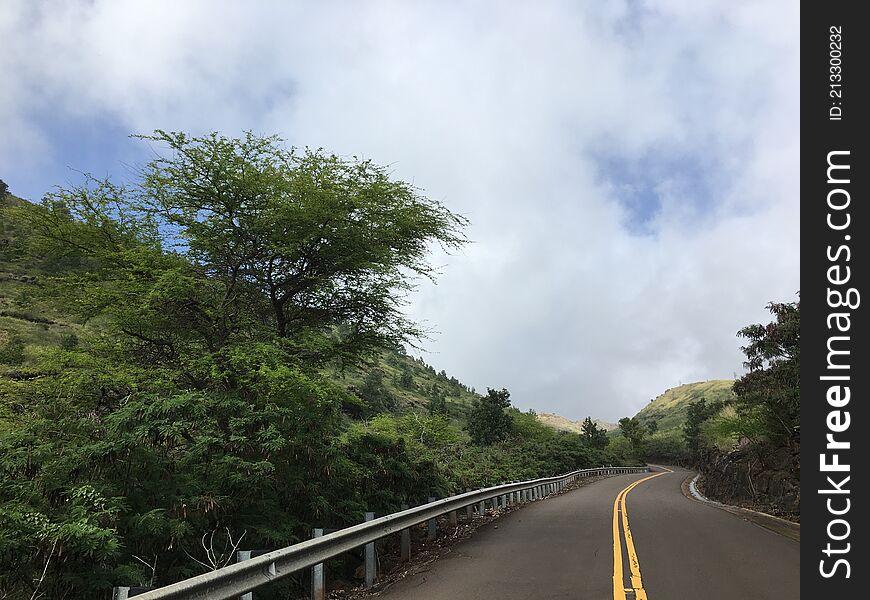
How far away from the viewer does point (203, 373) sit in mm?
11031

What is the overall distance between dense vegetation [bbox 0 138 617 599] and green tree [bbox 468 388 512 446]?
44.0 m

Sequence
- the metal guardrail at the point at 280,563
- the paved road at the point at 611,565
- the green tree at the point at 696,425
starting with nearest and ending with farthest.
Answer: the metal guardrail at the point at 280,563, the paved road at the point at 611,565, the green tree at the point at 696,425

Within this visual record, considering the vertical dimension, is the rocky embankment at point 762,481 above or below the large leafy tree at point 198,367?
below

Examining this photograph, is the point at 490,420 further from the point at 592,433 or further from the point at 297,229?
the point at 297,229

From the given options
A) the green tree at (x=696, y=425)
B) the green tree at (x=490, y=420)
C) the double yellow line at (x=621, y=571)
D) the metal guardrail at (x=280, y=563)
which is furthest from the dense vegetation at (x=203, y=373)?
the green tree at (x=696, y=425)

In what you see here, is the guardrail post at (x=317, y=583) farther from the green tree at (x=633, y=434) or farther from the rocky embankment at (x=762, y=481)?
the green tree at (x=633, y=434)

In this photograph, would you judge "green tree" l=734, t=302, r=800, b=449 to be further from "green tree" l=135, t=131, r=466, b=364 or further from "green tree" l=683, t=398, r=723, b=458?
"green tree" l=683, t=398, r=723, b=458

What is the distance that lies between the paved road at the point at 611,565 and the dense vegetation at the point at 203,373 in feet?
8.44

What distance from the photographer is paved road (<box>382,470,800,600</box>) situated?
22.4 feet

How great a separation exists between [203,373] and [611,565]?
8.06 metres

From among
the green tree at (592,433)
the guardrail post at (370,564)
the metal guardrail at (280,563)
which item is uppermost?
the metal guardrail at (280,563)

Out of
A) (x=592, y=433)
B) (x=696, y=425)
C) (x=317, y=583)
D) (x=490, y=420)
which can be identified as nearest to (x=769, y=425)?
(x=317, y=583)

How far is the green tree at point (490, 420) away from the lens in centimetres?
5978

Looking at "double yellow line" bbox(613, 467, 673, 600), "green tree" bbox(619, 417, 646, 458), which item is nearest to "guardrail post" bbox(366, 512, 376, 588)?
"double yellow line" bbox(613, 467, 673, 600)
